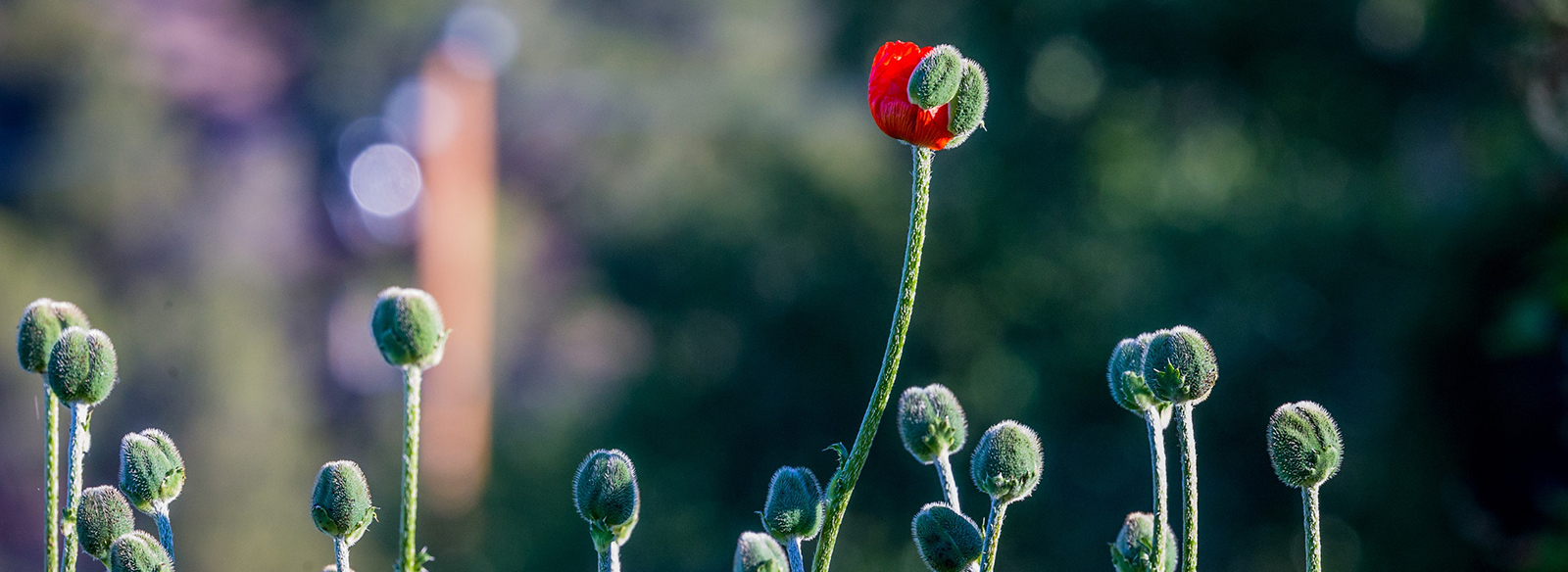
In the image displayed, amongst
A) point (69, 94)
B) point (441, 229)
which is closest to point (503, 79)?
point (441, 229)

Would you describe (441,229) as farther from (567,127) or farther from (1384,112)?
(1384,112)

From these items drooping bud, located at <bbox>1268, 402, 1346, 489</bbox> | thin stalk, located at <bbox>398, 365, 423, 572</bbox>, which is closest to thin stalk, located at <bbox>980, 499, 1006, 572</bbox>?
drooping bud, located at <bbox>1268, 402, 1346, 489</bbox>

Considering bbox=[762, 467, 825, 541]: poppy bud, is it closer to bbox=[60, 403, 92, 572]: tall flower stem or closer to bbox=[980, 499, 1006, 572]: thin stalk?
bbox=[980, 499, 1006, 572]: thin stalk

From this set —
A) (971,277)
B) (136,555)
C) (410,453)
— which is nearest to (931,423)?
(410,453)

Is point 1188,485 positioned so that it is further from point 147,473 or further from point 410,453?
point 147,473

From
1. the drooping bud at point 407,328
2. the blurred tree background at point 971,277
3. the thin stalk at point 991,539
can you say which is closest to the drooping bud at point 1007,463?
the thin stalk at point 991,539

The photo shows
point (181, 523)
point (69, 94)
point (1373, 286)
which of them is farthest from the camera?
point (69, 94)
